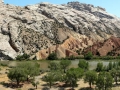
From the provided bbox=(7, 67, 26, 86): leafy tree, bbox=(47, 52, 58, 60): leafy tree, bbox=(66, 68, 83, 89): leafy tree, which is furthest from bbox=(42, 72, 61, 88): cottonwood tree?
bbox=(47, 52, 58, 60): leafy tree

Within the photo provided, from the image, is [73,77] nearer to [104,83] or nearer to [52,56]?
[104,83]

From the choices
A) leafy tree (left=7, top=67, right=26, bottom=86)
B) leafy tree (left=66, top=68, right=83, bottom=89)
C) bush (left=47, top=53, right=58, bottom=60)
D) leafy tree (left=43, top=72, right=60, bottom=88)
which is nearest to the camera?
leafy tree (left=66, top=68, right=83, bottom=89)

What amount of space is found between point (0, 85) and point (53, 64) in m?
Answer: 30.8

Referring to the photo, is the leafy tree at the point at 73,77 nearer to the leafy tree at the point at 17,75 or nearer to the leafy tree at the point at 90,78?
the leafy tree at the point at 90,78

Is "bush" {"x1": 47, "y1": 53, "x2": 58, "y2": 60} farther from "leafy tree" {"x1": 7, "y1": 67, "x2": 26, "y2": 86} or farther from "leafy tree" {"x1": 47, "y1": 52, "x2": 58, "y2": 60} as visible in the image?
"leafy tree" {"x1": 7, "y1": 67, "x2": 26, "y2": 86}

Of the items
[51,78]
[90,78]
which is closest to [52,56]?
[51,78]

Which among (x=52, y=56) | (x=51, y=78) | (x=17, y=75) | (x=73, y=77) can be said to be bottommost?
(x=52, y=56)

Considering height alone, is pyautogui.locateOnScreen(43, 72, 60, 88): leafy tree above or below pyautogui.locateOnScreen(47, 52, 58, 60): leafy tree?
above

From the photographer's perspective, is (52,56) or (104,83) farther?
(52,56)

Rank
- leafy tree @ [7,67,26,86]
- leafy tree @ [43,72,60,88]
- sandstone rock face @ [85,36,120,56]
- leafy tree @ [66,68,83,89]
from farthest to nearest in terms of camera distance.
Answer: sandstone rock face @ [85,36,120,56]
leafy tree @ [7,67,26,86]
leafy tree @ [43,72,60,88]
leafy tree @ [66,68,83,89]

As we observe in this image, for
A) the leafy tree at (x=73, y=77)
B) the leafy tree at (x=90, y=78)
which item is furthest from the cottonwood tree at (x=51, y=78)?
the leafy tree at (x=90, y=78)

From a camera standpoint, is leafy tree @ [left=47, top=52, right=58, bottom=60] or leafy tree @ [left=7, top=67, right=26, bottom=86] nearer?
leafy tree @ [left=7, top=67, right=26, bottom=86]

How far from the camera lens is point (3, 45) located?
7485 inches

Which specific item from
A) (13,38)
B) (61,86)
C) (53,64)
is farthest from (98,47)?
(61,86)
